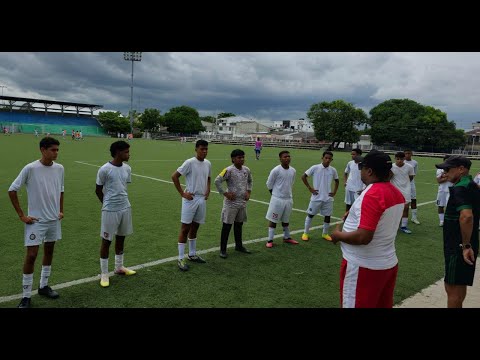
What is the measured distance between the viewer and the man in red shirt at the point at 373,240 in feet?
9.82

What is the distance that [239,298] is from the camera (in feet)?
15.8

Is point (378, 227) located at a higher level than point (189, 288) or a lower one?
higher

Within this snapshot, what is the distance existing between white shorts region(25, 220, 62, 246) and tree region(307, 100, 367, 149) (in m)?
63.9

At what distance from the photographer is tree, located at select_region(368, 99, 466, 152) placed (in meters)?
65.2

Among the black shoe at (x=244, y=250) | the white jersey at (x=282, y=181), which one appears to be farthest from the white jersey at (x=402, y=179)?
the black shoe at (x=244, y=250)

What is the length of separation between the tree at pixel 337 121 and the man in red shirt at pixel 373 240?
211ft

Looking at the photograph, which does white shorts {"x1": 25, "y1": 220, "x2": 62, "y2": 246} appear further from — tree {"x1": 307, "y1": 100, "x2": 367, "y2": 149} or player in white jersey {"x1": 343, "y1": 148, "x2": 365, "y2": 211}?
tree {"x1": 307, "y1": 100, "x2": 367, "y2": 149}

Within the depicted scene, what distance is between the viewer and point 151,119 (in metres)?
95.9

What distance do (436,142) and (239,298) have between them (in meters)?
72.0

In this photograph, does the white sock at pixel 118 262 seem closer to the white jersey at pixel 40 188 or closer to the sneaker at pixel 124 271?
the sneaker at pixel 124 271

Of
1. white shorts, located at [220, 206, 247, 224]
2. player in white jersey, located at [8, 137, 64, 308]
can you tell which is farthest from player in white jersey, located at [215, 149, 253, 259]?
player in white jersey, located at [8, 137, 64, 308]

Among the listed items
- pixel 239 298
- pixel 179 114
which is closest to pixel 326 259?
pixel 239 298

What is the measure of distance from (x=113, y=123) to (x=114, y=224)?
294ft
